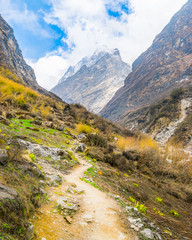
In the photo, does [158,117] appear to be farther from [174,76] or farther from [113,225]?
[174,76]

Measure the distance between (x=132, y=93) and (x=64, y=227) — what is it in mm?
107504

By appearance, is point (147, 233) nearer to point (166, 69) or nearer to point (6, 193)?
point (6, 193)

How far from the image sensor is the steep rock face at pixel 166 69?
78.9m

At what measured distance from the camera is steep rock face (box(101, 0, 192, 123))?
78.9 meters

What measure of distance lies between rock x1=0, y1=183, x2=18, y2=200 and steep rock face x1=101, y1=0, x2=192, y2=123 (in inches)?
2719

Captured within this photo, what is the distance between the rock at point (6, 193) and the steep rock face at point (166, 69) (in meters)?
69.1

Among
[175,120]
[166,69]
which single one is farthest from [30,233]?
[166,69]

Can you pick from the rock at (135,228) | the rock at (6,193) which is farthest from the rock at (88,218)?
the rock at (6,193)

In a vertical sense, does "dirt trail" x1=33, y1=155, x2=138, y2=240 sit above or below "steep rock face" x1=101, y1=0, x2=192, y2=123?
below

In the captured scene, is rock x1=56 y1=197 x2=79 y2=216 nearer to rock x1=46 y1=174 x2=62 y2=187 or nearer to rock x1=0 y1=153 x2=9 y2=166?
rock x1=46 y1=174 x2=62 y2=187

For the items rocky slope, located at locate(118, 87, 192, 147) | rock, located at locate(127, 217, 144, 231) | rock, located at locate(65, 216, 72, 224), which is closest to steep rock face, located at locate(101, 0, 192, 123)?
rocky slope, located at locate(118, 87, 192, 147)

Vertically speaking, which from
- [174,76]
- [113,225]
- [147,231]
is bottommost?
[113,225]

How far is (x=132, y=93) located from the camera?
10512cm

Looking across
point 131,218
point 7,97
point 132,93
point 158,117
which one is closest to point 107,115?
point 132,93
